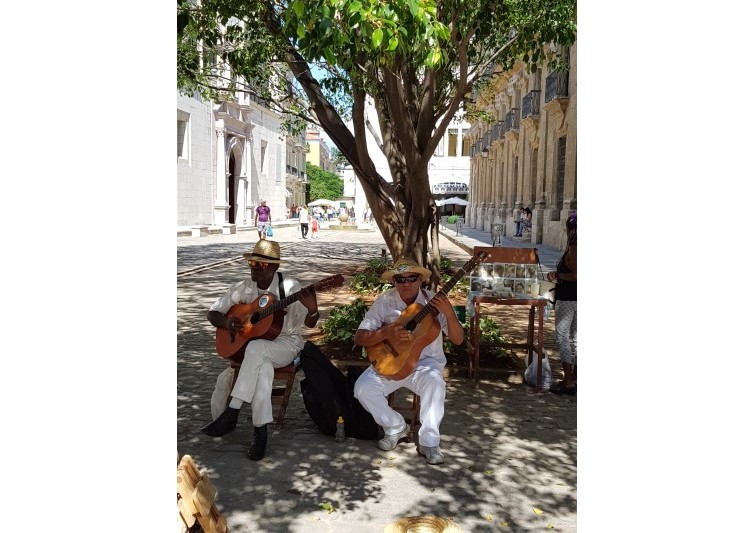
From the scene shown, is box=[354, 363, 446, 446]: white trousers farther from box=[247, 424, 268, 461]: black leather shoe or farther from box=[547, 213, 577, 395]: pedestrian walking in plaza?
box=[547, 213, 577, 395]: pedestrian walking in plaza

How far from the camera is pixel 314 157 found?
9950cm

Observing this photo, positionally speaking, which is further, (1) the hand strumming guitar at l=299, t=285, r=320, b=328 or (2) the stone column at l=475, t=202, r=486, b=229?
(2) the stone column at l=475, t=202, r=486, b=229

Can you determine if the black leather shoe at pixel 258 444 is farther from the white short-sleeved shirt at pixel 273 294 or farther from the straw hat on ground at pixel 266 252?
the straw hat on ground at pixel 266 252

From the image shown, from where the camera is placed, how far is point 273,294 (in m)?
4.95

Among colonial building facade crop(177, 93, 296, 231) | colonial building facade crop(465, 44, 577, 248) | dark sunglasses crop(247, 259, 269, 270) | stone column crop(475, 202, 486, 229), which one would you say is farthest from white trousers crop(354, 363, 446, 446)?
stone column crop(475, 202, 486, 229)

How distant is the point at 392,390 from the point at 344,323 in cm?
295

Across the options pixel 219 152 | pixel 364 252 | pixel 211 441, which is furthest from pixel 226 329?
pixel 219 152

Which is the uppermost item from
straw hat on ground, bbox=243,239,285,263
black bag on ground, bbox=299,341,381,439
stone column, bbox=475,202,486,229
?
stone column, bbox=475,202,486,229

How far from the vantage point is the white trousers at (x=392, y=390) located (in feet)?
15.2

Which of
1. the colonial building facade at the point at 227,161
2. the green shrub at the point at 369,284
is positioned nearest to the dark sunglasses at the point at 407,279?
the green shrub at the point at 369,284

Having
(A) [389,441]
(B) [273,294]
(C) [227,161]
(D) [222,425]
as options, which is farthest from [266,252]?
(C) [227,161]

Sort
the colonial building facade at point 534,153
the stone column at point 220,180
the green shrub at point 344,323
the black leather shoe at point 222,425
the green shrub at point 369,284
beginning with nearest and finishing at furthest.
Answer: the black leather shoe at point 222,425, the green shrub at point 344,323, the green shrub at point 369,284, the colonial building facade at point 534,153, the stone column at point 220,180

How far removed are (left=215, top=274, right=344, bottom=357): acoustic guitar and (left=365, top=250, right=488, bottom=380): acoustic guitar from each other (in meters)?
0.51

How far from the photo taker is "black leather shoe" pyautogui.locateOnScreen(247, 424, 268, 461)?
454 centimetres
